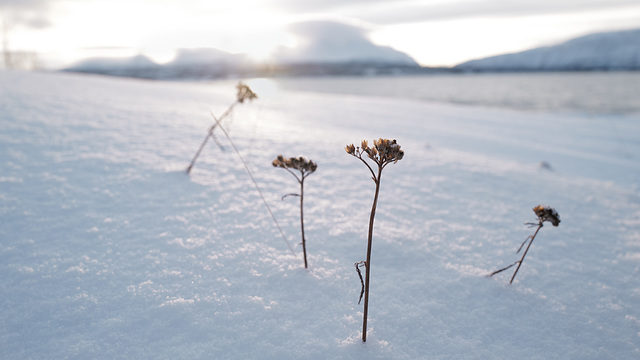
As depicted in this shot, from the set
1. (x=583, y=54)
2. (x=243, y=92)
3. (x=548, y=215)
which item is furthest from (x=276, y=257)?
(x=583, y=54)

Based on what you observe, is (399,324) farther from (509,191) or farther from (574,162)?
(574,162)

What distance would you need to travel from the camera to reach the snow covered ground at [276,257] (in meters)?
1.10

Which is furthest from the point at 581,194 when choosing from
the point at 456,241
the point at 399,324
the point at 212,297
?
the point at 212,297

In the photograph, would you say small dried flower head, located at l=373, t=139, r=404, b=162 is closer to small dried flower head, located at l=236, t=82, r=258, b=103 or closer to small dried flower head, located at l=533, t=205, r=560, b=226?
small dried flower head, located at l=533, t=205, r=560, b=226

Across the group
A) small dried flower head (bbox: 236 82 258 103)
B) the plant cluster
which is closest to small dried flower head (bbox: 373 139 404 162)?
the plant cluster

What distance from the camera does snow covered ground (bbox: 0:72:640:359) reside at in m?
1.10

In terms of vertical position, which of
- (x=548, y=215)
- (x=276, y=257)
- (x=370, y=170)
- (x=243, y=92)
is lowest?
(x=276, y=257)

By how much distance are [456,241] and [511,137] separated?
470cm

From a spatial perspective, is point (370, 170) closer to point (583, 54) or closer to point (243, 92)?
point (243, 92)

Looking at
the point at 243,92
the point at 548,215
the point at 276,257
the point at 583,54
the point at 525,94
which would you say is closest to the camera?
the point at 548,215

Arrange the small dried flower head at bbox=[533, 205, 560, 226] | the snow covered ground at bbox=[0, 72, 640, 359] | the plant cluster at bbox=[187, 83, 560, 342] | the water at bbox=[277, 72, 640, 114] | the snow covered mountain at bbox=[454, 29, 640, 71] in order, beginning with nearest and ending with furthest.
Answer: the plant cluster at bbox=[187, 83, 560, 342]
the snow covered ground at bbox=[0, 72, 640, 359]
the small dried flower head at bbox=[533, 205, 560, 226]
the water at bbox=[277, 72, 640, 114]
the snow covered mountain at bbox=[454, 29, 640, 71]

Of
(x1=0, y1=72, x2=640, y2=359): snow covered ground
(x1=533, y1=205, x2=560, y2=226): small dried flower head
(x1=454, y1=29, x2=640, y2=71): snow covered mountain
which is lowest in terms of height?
(x1=0, y1=72, x2=640, y2=359): snow covered ground

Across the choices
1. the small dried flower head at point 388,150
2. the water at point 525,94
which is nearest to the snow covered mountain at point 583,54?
the water at point 525,94

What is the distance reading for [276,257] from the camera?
153 cm
